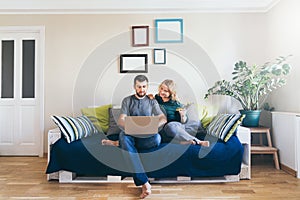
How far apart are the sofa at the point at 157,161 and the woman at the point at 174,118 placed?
156mm

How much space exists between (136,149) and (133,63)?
1.55 meters

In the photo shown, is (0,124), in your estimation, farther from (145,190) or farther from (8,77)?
(145,190)

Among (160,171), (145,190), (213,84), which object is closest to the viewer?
(145,190)

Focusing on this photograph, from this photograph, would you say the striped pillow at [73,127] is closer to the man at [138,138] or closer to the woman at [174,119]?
the woman at [174,119]

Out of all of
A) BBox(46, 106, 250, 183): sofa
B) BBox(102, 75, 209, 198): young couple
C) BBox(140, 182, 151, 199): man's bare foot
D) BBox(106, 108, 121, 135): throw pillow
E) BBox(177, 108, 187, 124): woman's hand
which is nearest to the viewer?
BBox(140, 182, 151, 199): man's bare foot

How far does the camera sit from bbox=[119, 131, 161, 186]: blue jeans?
230 centimetres

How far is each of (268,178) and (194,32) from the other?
2.10 metres

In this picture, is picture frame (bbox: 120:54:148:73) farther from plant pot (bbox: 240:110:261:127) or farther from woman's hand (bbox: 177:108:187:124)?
plant pot (bbox: 240:110:261:127)

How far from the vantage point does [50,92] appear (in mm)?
3783

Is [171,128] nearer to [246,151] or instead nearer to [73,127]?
[246,151]

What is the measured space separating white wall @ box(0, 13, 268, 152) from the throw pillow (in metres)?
0.48

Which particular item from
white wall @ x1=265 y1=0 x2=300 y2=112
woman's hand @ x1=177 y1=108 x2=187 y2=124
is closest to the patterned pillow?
woman's hand @ x1=177 y1=108 x2=187 y2=124

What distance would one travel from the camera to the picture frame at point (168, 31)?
3732mm

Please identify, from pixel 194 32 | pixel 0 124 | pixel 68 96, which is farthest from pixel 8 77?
pixel 194 32
